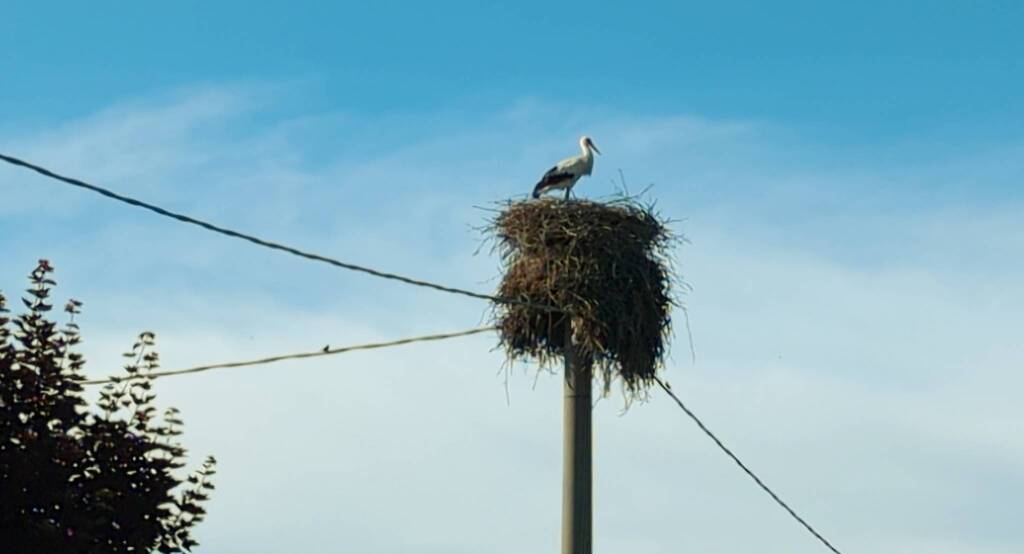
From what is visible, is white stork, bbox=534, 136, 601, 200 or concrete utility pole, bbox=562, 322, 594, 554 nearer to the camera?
concrete utility pole, bbox=562, 322, 594, 554

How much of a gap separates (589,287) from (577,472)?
4.83 feet

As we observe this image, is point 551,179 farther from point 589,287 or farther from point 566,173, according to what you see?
point 589,287

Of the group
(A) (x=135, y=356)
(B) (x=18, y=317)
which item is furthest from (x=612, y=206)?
(B) (x=18, y=317)

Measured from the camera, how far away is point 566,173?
44.3 ft

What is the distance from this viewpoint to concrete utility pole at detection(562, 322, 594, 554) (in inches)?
375

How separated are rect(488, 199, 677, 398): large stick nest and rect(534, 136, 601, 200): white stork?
128 cm

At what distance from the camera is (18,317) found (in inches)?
461

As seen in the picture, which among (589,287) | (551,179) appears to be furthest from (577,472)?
(551,179)

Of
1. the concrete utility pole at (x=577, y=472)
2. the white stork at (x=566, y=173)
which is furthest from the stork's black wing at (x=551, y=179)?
the concrete utility pole at (x=577, y=472)

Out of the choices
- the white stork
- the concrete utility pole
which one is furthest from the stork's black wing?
the concrete utility pole

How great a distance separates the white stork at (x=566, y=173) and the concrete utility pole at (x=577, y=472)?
3.12m

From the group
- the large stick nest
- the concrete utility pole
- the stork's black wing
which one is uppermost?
the stork's black wing

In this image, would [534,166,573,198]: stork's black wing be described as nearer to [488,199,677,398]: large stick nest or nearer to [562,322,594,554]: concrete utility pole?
[488,199,677,398]: large stick nest

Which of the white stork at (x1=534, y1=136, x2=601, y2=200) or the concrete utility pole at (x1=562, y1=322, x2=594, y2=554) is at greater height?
the white stork at (x1=534, y1=136, x2=601, y2=200)
